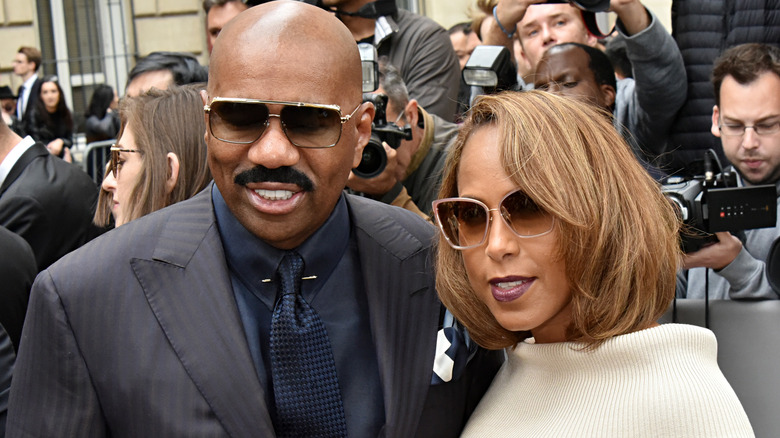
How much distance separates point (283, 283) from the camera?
86.9 inches

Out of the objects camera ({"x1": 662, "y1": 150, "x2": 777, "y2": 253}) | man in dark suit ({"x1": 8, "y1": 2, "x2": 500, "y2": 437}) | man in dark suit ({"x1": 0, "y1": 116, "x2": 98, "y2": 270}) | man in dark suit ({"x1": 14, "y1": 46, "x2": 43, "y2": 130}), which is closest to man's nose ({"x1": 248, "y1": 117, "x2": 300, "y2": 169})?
man in dark suit ({"x1": 8, "y1": 2, "x2": 500, "y2": 437})

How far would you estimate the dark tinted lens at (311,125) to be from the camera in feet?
6.86

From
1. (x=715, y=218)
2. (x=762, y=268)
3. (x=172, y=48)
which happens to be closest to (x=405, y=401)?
(x=715, y=218)

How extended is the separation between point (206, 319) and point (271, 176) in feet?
1.17

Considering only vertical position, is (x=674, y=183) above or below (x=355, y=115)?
below

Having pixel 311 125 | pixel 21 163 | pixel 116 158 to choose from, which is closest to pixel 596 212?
pixel 311 125

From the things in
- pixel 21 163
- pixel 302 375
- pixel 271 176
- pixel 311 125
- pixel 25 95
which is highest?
pixel 311 125

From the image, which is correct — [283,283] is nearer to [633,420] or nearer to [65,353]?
[65,353]

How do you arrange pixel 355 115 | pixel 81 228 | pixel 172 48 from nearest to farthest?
pixel 355 115 < pixel 81 228 < pixel 172 48

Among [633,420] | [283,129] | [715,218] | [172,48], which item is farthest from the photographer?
[172,48]

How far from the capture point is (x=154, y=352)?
2.04m

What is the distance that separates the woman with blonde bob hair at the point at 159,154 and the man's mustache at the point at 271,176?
1058 millimetres

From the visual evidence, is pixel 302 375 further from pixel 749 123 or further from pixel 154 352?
pixel 749 123

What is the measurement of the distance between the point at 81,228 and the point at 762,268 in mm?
3352
